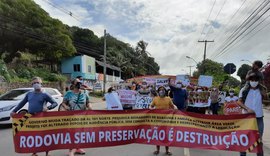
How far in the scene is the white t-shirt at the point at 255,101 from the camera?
6684 mm

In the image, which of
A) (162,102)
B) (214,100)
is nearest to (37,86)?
(162,102)

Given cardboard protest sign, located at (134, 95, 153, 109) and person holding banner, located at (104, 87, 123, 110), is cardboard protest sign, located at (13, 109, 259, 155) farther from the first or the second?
cardboard protest sign, located at (134, 95, 153, 109)

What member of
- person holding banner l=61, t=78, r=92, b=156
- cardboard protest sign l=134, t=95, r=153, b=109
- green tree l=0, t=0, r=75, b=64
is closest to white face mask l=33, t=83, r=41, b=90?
person holding banner l=61, t=78, r=92, b=156

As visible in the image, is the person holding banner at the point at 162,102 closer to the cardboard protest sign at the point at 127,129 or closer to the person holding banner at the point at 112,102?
the cardboard protest sign at the point at 127,129

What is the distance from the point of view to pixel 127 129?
710cm

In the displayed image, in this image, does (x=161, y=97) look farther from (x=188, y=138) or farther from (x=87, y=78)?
(x=87, y=78)

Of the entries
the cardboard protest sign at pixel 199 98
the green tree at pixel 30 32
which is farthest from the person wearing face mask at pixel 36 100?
the green tree at pixel 30 32

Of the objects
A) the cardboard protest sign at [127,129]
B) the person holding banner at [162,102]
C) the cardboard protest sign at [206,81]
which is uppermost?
the cardboard protest sign at [206,81]

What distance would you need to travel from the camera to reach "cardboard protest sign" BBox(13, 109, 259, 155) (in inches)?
265

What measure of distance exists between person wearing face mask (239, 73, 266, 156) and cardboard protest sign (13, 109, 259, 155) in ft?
0.53

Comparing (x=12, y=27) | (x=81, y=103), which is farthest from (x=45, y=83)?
(x=81, y=103)

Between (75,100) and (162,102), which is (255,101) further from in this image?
(75,100)

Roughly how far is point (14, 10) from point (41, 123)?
39097mm

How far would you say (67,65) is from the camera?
57.7 metres
